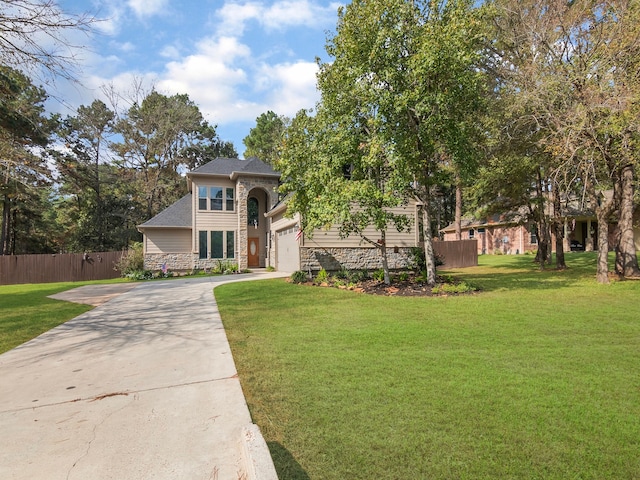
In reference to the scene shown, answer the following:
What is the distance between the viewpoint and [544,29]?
11.1m

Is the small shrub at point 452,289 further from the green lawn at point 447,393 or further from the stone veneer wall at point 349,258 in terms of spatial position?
the stone veneer wall at point 349,258

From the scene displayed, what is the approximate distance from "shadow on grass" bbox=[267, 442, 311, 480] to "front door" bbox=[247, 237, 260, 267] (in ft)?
69.0

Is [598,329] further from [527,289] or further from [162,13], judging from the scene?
[162,13]

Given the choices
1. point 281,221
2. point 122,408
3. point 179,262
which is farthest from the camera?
point 179,262

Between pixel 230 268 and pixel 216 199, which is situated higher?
pixel 216 199

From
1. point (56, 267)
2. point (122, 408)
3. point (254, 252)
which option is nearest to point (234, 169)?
point (254, 252)

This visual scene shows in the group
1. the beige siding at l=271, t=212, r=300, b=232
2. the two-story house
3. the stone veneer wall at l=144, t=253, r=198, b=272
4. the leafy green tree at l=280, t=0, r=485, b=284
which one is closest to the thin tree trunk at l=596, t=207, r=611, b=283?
the leafy green tree at l=280, t=0, r=485, b=284

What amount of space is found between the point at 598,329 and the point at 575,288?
5.93 meters

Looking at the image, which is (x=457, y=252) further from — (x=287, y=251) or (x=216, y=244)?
(x=216, y=244)

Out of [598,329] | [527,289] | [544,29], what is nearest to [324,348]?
[598,329]

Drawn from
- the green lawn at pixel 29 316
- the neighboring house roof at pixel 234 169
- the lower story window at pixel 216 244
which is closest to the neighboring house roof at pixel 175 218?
the lower story window at pixel 216 244

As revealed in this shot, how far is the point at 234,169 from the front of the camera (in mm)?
21688

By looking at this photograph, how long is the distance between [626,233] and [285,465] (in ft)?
50.3

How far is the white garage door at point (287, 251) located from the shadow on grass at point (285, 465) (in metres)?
12.9
